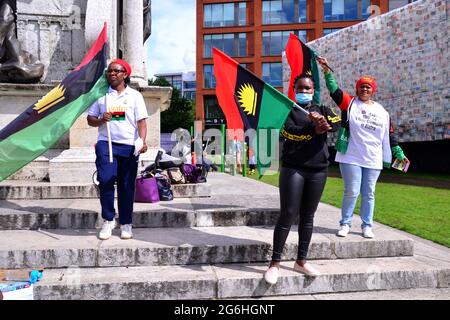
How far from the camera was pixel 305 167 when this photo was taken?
364cm

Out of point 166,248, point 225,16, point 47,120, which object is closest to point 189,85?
point 225,16

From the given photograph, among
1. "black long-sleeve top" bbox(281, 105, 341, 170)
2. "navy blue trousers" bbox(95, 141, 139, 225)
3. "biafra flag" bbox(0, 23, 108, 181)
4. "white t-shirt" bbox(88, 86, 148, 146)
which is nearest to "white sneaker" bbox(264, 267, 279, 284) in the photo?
"black long-sleeve top" bbox(281, 105, 341, 170)

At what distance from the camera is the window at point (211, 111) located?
48.2 m

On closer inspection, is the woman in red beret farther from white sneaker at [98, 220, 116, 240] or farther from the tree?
the tree

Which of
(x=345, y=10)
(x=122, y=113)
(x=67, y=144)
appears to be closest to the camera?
(x=122, y=113)

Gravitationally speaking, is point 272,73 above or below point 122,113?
above

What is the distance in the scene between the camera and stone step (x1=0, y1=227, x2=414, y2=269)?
13.0 ft

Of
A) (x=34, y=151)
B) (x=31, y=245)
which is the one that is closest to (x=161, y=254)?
(x=31, y=245)

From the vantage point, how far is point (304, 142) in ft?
12.0

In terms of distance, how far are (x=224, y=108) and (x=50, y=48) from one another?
5123 millimetres

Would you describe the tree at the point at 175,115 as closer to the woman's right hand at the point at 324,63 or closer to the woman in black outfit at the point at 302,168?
the woman's right hand at the point at 324,63

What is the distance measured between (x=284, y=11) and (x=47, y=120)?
149 ft

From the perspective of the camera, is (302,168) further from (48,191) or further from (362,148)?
(48,191)

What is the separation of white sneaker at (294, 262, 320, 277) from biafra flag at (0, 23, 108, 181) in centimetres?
273
